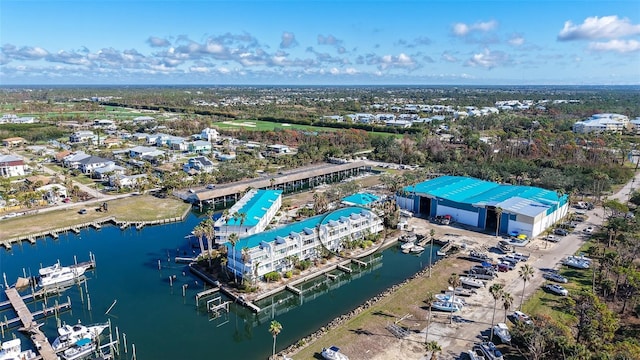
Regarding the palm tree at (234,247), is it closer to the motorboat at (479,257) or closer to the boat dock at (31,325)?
the boat dock at (31,325)

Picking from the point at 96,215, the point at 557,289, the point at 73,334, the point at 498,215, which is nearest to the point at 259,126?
the point at 96,215

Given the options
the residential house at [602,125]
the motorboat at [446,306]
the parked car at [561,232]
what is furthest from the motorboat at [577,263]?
the residential house at [602,125]

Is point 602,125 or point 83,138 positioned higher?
point 602,125

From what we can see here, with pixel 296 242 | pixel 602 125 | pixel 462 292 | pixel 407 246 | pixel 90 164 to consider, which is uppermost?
pixel 602 125

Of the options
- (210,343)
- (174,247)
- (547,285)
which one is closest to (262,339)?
(210,343)

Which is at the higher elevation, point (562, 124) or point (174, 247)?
point (562, 124)

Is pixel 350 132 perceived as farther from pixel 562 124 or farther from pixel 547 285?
pixel 547 285

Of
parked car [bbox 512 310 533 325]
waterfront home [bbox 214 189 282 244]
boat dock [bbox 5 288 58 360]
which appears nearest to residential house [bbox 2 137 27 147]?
waterfront home [bbox 214 189 282 244]

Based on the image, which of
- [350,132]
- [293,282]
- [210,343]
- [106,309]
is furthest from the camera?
[350,132]

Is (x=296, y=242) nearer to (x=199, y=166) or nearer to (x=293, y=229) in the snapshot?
(x=293, y=229)
